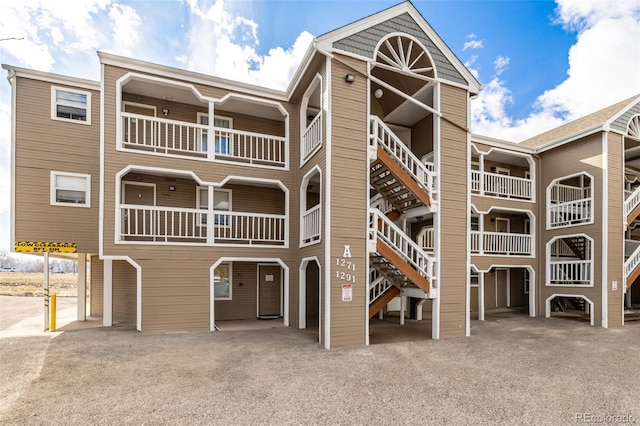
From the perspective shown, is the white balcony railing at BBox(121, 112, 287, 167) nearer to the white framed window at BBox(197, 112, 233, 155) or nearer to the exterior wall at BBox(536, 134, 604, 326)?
the white framed window at BBox(197, 112, 233, 155)

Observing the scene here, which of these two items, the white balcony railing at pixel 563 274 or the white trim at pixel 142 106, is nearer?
the white trim at pixel 142 106

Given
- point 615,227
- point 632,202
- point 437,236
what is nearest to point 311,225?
point 437,236

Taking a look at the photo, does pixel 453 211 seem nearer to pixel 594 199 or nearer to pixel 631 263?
pixel 594 199

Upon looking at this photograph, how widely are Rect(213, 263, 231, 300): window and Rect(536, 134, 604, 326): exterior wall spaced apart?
13.2 metres

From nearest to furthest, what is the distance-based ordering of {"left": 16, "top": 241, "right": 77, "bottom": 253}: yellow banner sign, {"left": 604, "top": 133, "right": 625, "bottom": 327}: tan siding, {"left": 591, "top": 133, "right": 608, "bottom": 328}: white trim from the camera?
1. {"left": 16, "top": 241, "right": 77, "bottom": 253}: yellow banner sign
2. {"left": 591, "top": 133, "right": 608, "bottom": 328}: white trim
3. {"left": 604, "top": 133, "right": 625, "bottom": 327}: tan siding

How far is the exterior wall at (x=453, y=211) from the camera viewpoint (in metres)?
10.2

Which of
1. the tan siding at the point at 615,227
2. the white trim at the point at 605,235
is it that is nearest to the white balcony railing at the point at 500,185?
the white trim at the point at 605,235

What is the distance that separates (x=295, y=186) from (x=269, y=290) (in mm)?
4430

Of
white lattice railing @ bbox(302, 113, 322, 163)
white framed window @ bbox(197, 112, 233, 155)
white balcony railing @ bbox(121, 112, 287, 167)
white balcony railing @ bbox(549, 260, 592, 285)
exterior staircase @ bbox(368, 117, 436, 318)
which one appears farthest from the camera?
white balcony railing @ bbox(549, 260, 592, 285)

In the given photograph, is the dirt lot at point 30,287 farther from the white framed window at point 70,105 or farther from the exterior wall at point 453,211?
the exterior wall at point 453,211

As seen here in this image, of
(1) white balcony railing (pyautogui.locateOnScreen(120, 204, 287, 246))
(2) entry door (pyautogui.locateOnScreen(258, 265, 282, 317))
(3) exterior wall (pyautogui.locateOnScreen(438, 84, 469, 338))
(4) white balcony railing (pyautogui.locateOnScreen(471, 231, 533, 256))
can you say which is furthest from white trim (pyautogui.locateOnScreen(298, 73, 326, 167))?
(4) white balcony railing (pyautogui.locateOnScreen(471, 231, 533, 256))

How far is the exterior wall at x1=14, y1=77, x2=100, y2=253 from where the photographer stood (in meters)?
10.3

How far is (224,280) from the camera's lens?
12617mm

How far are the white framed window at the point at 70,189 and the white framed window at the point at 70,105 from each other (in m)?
1.81
